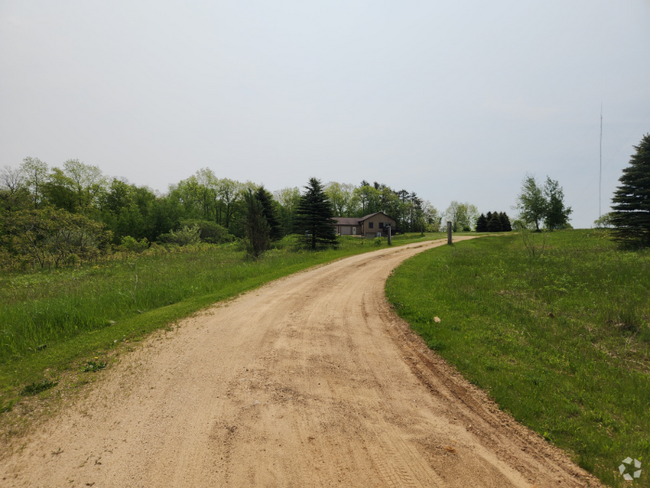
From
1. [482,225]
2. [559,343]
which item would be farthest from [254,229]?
[482,225]

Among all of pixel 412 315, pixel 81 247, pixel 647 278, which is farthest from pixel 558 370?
pixel 81 247

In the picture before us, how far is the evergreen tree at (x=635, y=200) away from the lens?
62.5 feet

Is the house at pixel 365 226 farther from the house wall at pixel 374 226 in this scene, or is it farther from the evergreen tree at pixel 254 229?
the evergreen tree at pixel 254 229

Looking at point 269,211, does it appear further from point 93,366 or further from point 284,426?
point 284,426

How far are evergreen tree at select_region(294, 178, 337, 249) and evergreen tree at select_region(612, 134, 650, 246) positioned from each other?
877 inches

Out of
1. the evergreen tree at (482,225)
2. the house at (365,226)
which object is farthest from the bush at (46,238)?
the evergreen tree at (482,225)

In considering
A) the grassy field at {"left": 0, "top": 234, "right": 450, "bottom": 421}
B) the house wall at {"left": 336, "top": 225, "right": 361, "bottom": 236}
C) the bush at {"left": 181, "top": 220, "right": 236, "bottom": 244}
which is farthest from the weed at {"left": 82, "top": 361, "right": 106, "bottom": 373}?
the house wall at {"left": 336, "top": 225, "right": 361, "bottom": 236}

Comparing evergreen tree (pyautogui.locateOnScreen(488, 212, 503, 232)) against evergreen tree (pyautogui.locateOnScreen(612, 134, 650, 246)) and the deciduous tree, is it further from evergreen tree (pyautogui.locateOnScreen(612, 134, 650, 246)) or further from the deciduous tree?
evergreen tree (pyautogui.locateOnScreen(612, 134, 650, 246))

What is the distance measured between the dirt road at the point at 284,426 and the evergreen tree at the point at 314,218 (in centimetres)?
2077

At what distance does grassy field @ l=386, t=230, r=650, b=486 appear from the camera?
3588 mm

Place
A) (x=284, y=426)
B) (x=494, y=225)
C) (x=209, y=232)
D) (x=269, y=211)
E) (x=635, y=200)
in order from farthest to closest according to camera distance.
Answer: (x=494, y=225) → (x=209, y=232) → (x=269, y=211) → (x=635, y=200) → (x=284, y=426)

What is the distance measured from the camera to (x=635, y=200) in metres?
19.6

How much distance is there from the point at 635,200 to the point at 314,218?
79.9ft

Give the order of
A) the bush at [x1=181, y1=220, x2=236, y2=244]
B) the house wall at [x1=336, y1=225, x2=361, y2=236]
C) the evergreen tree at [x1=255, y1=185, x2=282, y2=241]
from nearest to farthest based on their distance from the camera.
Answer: the evergreen tree at [x1=255, y1=185, x2=282, y2=241], the bush at [x1=181, y1=220, x2=236, y2=244], the house wall at [x1=336, y1=225, x2=361, y2=236]
